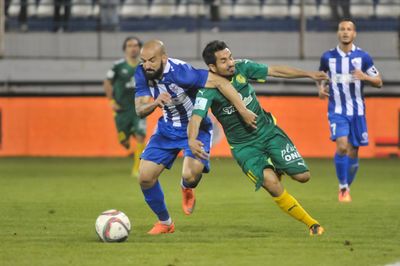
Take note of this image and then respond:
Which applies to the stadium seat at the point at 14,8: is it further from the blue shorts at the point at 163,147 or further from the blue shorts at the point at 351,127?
Answer: the blue shorts at the point at 163,147

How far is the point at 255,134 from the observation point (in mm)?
6500

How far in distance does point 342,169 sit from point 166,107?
3.03m

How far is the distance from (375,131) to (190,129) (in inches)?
377

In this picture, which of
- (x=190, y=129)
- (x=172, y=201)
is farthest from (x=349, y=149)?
(x=190, y=129)

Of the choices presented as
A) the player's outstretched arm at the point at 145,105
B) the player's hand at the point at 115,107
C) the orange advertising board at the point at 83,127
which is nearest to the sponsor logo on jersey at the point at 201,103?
the player's outstretched arm at the point at 145,105

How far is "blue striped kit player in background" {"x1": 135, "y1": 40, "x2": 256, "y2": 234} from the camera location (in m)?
6.34

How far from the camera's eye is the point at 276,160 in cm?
640

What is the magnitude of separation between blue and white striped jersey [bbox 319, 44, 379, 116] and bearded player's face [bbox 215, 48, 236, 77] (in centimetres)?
310

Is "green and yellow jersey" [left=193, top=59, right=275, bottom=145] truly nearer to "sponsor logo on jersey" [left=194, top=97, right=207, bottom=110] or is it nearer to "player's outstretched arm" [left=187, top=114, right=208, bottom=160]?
"sponsor logo on jersey" [left=194, top=97, right=207, bottom=110]

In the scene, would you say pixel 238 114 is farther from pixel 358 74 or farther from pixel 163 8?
pixel 163 8

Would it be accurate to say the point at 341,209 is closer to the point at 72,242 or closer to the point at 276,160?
the point at 276,160

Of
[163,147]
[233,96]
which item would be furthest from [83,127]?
[233,96]

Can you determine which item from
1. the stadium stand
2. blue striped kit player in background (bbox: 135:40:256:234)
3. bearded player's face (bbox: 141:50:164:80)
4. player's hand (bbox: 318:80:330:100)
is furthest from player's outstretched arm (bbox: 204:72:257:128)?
the stadium stand

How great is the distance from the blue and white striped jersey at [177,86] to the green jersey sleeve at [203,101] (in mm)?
145
